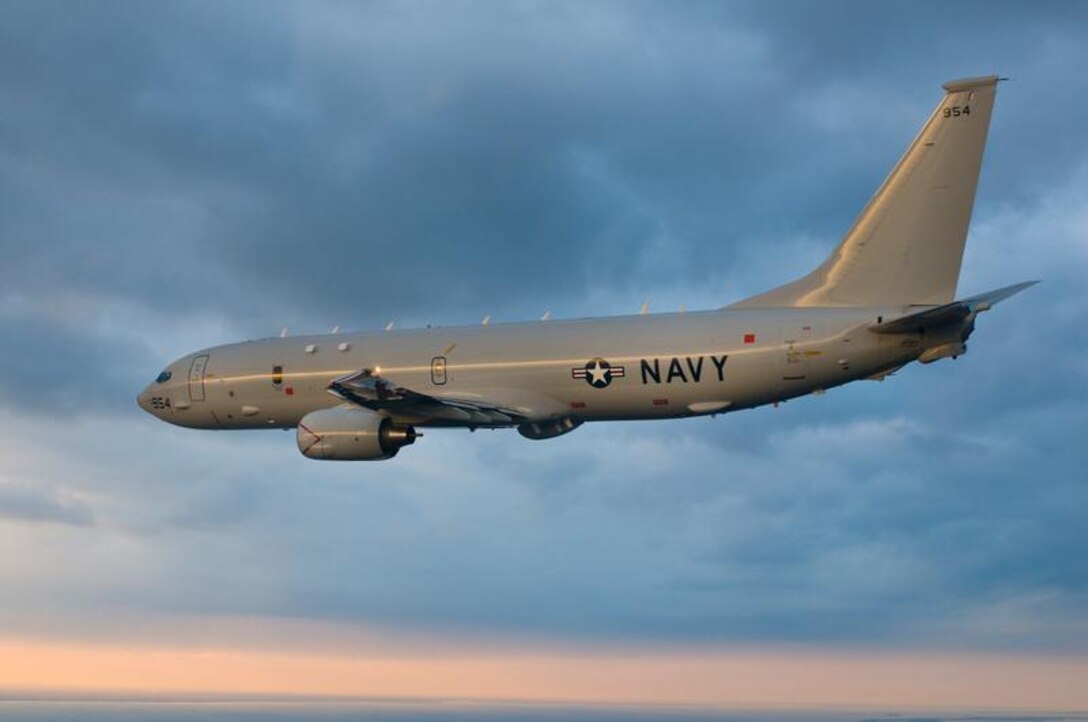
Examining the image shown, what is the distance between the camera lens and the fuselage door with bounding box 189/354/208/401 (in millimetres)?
58344

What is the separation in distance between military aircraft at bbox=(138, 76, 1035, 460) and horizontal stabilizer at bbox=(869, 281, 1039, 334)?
6 centimetres

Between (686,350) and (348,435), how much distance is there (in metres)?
12.7

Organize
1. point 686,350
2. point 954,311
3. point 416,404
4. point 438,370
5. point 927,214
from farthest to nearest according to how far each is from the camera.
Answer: point 438,370, point 416,404, point 686,350, point 927,214, point 954,311

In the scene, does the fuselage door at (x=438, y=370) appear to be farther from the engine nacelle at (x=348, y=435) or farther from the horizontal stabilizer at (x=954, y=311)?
the horizontal stabilizer at (x=954, y=311)

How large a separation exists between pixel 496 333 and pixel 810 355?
12343 millimetres

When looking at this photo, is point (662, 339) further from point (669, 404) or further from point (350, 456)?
point (350, 456)

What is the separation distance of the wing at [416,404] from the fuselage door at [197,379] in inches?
355

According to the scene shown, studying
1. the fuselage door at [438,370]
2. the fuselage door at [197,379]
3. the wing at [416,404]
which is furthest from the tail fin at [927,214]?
the fuselage door at [197,379]

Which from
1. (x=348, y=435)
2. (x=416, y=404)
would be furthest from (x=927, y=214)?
(x=348, y=435)

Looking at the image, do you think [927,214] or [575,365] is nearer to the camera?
[927,214]

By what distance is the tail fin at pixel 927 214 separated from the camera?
4569cm

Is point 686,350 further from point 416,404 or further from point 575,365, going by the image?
point 416,404

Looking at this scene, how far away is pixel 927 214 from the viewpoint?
1815 inches

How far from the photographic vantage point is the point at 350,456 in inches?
2025
